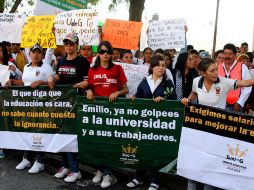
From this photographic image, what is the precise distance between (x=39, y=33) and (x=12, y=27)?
89cm

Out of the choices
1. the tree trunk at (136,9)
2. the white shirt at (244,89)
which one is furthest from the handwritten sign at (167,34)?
the tree trunk at (136,9)

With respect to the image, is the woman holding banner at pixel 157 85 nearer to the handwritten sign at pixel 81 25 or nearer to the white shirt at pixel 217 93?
A: the white shirt at pixel 217 93

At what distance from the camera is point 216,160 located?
438 cm

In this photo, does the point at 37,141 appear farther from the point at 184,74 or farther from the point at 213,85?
the point at 213,85

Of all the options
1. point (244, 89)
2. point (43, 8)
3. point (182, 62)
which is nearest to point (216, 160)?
point (244, 89)

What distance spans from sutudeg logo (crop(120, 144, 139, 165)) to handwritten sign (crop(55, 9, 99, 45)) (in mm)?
2102

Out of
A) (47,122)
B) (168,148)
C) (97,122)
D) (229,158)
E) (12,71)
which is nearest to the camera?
(229,158)

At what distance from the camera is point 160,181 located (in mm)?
5281

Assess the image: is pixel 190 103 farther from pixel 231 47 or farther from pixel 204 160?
pixel 231 47

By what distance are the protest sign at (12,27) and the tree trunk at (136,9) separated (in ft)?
15.6

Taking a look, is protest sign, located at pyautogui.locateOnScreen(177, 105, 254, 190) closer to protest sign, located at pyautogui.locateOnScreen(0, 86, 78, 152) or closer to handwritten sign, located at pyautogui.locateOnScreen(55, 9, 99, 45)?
protest sign, located at pyautogui.locateOnScreen(0, 86, 78, 152)

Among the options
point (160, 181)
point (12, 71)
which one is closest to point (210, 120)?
point (160, 181)

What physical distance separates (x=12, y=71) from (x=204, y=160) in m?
3.49

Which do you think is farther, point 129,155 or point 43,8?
point 43,8
